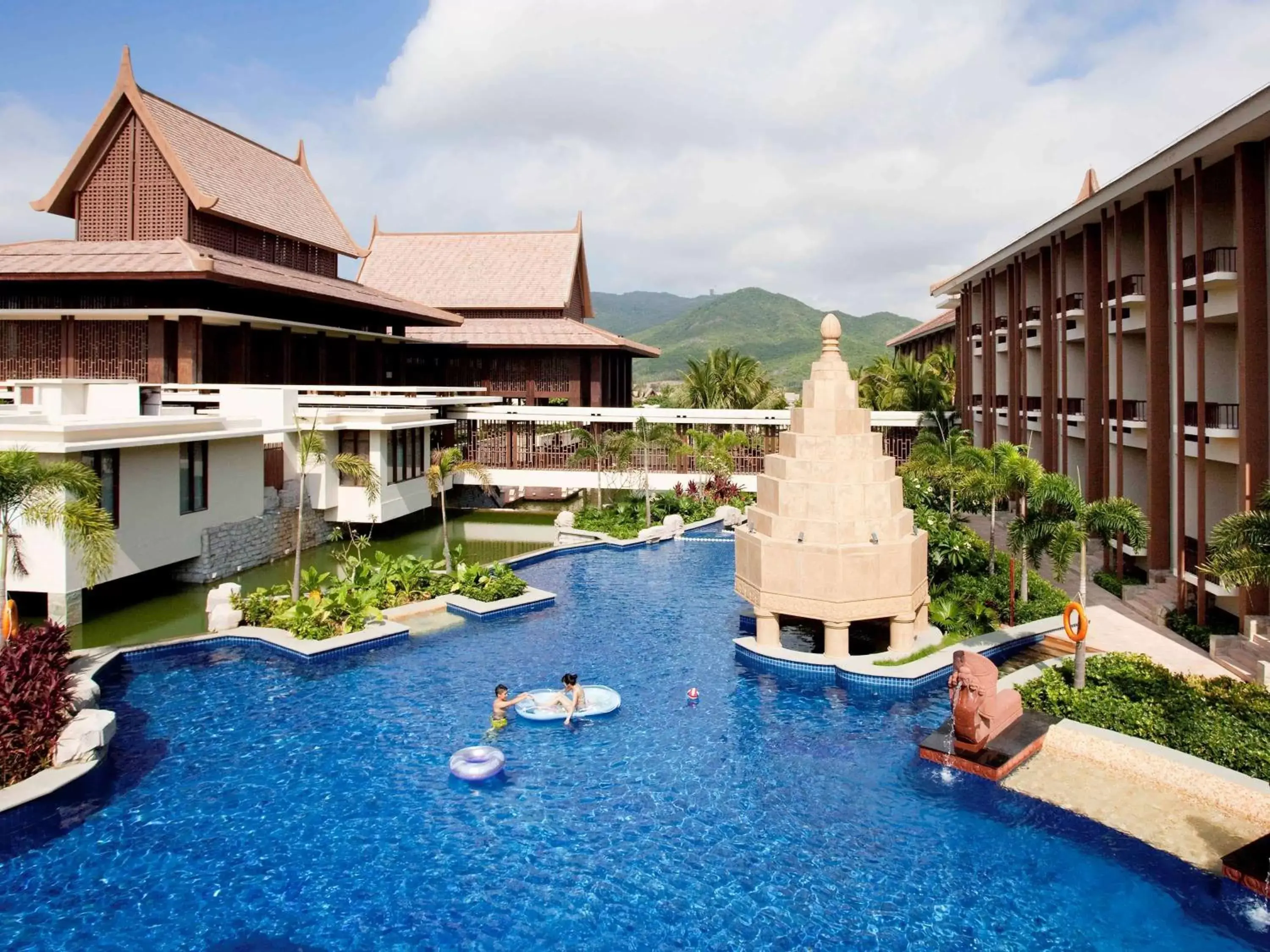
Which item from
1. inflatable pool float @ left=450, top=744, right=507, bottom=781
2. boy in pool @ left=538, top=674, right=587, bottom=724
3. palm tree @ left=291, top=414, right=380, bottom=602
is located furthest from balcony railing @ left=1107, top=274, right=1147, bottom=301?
palm tree @ left=291, top=414, right=380, bottom=602

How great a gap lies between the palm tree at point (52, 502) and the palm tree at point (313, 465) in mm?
3958

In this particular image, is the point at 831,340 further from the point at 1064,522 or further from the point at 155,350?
the point at 155,350

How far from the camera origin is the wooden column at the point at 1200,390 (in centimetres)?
1705

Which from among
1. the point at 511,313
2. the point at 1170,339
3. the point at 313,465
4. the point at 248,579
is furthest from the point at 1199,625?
the point at 511,313

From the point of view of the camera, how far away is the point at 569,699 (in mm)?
13391

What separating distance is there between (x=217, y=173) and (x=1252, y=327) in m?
30.5

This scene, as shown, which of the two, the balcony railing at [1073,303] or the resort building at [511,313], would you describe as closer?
the balcony railing at [1073,303]

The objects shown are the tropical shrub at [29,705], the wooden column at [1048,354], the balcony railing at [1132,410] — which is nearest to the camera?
the tropical shrub at [29,705]

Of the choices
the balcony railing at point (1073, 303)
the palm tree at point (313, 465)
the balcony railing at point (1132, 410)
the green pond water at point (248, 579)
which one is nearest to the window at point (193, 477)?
the green pond water at point (248, 579)

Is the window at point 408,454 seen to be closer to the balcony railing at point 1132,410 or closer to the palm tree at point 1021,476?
the palm tree at point 1021,476

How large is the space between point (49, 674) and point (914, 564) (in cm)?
1309

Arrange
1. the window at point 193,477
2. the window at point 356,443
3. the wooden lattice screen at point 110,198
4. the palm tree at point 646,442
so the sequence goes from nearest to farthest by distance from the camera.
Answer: the window at point 193,477 < the window at point 356,443 < the wooden lattice screen at point 110,198 < the palm tree at point 646,442

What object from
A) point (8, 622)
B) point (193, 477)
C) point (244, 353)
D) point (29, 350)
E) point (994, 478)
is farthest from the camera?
point (244, 353)

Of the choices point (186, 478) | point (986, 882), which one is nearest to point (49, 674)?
point (186, 478)
